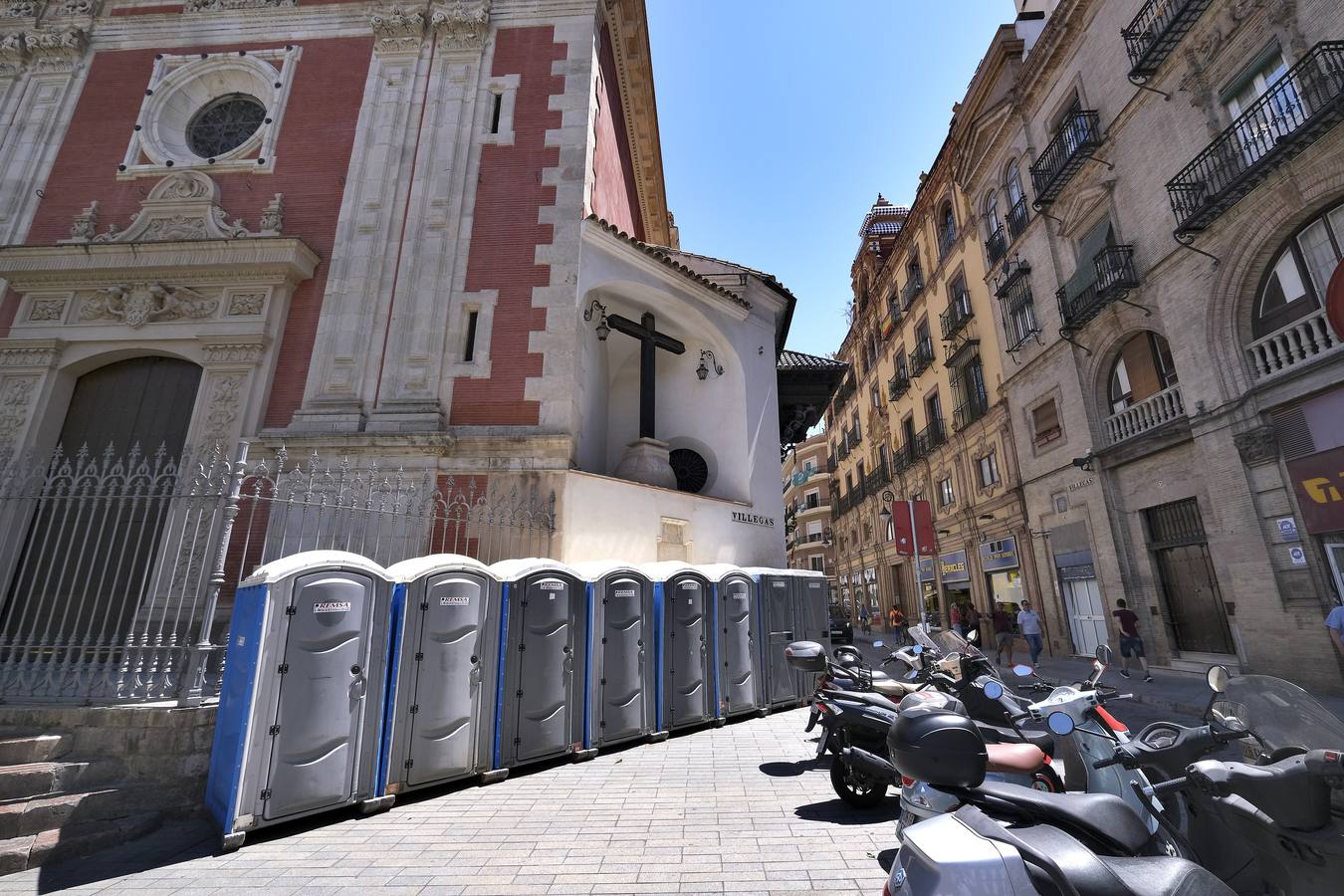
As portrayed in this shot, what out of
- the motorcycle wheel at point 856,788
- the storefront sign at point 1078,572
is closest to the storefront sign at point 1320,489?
the storefront sign at point 1078,572

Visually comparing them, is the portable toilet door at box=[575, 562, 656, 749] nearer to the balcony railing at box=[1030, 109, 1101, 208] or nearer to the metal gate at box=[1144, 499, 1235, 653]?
the metal gate at box=[1144, 499, 1235, 653]

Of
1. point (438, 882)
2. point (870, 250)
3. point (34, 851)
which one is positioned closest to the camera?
point (438, 882)

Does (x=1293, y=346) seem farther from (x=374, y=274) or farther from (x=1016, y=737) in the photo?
(x=374, y=274)

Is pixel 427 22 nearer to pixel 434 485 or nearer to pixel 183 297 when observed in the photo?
pixel 183 297

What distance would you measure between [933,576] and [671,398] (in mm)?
17778

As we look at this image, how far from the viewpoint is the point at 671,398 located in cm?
1276

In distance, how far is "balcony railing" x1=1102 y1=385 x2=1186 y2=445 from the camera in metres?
12.3

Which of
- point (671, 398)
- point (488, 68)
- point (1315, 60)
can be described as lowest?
point (671, 398)

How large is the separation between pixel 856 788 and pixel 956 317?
20.7 meters

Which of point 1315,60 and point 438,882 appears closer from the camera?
point 438,882

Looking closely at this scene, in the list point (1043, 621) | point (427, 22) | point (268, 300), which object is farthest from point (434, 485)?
point (1043, 621)

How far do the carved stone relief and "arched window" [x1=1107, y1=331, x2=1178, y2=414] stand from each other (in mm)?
19037

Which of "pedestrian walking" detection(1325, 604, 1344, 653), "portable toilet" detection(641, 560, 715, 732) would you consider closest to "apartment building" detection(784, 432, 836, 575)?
"pedestrian walking" detection(1325, 604, 1344, 653)

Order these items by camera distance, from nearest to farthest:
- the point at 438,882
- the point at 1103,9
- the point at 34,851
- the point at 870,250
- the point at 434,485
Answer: the point at 438,882 → the point at 34,851 → the point at 434,485 → the point at 1103,9 → the point at 870,250
